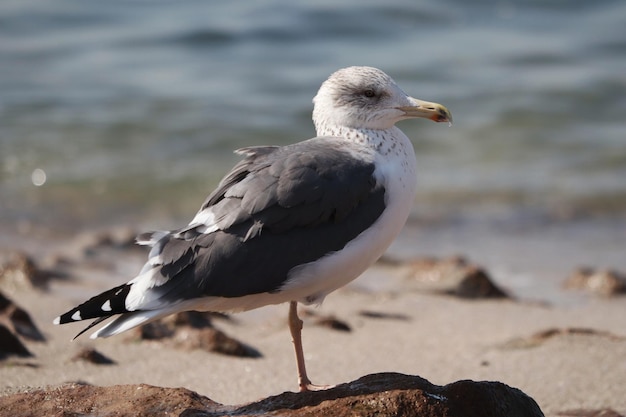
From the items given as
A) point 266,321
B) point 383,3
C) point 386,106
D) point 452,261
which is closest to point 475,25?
point 383,3

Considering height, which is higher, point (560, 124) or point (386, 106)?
point (386, 106)

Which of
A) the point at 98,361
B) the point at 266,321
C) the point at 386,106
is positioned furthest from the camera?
the point at 266,321

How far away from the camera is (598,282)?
709 cm

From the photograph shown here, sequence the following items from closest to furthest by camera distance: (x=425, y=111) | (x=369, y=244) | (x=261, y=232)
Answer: (x=261, y=232)
(x=369, y=244)
(x=425, y=111)

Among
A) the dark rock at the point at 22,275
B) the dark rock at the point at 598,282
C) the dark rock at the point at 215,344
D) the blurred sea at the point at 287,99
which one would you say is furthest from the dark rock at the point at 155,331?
the blurred sea at the point at 287,99

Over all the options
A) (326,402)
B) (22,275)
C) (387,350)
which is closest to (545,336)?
(387,350)

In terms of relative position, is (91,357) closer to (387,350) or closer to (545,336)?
(387,350)

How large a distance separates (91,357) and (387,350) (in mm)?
1512

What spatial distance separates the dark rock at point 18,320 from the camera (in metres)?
5.38

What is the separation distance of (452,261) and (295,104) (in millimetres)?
5723

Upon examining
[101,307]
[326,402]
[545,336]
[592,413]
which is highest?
[101,307]

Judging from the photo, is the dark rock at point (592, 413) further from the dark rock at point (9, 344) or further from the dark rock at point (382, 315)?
the dark rock at point (9, 344)

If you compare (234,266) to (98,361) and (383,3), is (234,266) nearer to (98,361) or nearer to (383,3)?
(98,361)

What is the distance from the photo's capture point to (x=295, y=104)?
1253cm
